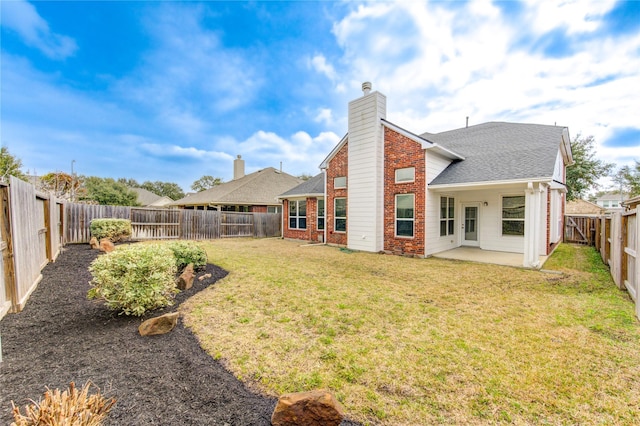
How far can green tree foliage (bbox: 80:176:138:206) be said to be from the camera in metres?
31.1

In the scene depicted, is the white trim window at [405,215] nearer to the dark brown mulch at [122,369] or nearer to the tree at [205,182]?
the dark brown mulch at [122,369]

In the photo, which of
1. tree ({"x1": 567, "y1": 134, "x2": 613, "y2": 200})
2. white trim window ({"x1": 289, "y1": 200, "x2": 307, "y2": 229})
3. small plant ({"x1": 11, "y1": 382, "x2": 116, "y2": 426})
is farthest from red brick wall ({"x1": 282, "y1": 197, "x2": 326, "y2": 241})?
tree ({"x1": 567, "y1": 134, "x2": 613, "y2": 200})

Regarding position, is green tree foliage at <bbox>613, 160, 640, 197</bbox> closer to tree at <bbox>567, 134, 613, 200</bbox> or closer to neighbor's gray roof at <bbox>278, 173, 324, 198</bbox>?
tree at <bbox>567, 134, 613, 200</bbox>

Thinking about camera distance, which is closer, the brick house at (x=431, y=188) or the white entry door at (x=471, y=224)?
the brick house at (x=431, y=188)

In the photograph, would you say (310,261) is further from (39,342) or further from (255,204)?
(255,204)

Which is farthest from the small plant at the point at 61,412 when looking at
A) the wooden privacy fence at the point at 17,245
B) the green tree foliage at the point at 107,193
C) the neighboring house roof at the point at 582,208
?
the neighboring house roof at the point at 582,208

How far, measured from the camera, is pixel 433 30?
869cm

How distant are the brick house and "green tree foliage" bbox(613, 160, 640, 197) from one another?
1995 centimetres

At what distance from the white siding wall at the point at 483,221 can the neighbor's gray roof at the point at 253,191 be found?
1450 cm

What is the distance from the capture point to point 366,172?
434 inches

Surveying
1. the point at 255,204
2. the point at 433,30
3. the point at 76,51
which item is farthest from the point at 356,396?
the point at 255,204

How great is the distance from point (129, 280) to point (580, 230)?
18.5m

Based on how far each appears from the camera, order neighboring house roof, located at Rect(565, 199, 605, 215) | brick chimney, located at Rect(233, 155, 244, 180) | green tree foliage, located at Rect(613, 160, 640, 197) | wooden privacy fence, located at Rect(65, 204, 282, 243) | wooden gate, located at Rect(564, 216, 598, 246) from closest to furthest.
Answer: wooden privacy fence, located at Rect(65, 204, 282, 243), wooden gate, located at Rect(564, 216, 598, 246), green tree foliage, located at Rect(613, 160, 640, 197), brick chimney, located at Rect(233, 155, 244, 180), neighboring house roof, located at Rect(565, 199, 605, 215)

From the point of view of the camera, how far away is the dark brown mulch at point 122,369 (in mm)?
2086
